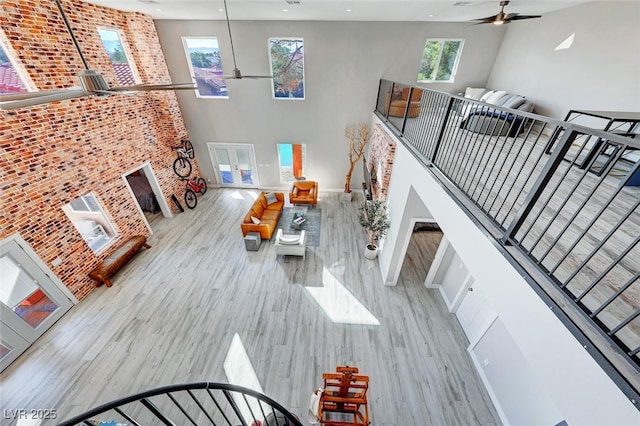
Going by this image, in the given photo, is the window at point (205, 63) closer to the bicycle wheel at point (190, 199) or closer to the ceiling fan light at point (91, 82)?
the bicycle wheel at point (190, 199)

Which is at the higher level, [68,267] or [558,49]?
[558,49]

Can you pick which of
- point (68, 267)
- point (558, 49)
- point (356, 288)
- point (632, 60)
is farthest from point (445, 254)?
point (68, 267)

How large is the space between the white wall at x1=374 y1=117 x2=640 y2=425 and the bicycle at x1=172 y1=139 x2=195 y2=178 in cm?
760

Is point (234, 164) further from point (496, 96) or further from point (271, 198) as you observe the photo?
point (496, 96)

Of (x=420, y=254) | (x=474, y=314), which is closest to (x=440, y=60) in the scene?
(x=420, y=254)

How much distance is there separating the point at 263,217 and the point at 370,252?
10.6 ft

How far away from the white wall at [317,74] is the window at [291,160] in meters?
0.22

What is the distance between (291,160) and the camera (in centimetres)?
822

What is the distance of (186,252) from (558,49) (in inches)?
359

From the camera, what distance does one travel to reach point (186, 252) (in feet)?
19.1

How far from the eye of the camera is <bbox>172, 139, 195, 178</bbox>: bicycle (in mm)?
7254

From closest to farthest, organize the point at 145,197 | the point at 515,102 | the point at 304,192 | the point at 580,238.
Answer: the point at 580,238 < the point at 515,102 < the point at 145,197 < the point at 304,192

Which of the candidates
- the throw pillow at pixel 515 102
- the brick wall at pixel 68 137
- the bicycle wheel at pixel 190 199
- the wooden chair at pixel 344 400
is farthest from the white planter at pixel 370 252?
the brick wall at pixel 68 137

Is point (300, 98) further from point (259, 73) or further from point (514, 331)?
point (514, 331)
